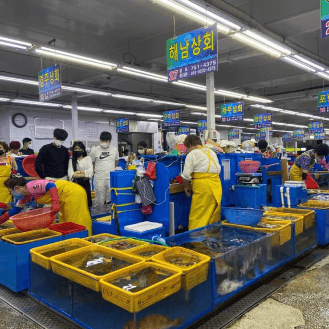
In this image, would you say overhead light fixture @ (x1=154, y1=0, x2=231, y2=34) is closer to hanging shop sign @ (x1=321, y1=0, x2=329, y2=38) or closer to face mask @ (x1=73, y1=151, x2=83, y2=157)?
hanging shop sign @ (x1=321, y1=0, x2=329, y2=38)

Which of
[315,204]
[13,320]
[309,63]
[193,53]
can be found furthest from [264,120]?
[13,320]

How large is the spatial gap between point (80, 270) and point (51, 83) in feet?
21.7

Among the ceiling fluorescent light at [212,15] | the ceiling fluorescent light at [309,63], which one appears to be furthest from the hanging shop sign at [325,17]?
the ceiling fluorescent light at [309,63]

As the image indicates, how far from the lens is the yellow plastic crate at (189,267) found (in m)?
2.23

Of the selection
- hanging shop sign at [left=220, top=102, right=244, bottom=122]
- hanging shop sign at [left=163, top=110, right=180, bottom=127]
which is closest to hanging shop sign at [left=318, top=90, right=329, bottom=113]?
hanging shop sign at [left=220, top=102, right=244, bottom=122]

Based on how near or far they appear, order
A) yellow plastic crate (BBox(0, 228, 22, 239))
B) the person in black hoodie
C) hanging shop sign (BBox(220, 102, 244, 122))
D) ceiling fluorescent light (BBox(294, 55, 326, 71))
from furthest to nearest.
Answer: hanging shop sign (BBox(220, 102, 244, 122)), ceiling fluorescent light (BBox(294, 55, 326, 71)), the person in black hoodie, yellow plastic crate (BBox(0, 228, 22, 239))

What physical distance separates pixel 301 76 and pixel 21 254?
37.1 feet

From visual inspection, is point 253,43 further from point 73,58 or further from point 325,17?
point 73,58

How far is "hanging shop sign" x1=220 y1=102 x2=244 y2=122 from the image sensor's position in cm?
1241

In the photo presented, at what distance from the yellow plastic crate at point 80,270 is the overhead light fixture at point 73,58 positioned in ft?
15.3

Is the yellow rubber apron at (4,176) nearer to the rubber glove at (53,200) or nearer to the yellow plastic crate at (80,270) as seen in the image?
the rubber glove at (53,200)

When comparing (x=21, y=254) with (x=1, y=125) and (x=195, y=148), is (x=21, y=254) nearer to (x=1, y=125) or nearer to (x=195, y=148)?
(x=195, y=148)

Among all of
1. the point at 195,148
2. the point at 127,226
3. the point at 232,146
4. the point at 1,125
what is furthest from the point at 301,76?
the point at 1,125

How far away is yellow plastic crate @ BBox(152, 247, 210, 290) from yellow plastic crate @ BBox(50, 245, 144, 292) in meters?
0.21
